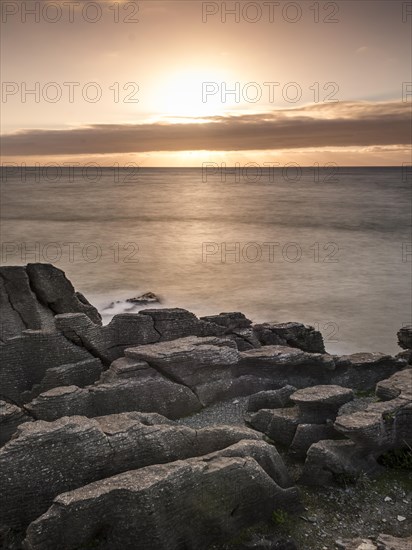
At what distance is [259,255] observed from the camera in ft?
192

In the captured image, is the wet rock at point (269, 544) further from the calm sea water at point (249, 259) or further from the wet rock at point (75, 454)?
the calm sea water at point (249, 259)

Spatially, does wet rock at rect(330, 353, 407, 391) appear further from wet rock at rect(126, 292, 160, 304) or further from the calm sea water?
wet rock at rect(126, 292, 160, 304)

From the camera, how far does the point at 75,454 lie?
13984 mm

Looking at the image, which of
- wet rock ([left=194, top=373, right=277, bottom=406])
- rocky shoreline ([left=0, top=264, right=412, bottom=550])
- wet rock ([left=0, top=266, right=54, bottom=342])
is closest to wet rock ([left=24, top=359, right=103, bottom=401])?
rocky shoreline ([left=0, top=264, right=412, bottom=550])

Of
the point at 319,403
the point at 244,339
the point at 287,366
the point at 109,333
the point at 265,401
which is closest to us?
the point at 319,403

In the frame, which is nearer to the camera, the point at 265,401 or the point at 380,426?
the point at 380,426

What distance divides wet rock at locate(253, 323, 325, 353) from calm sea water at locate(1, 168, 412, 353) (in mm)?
5837

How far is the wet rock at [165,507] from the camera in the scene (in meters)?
12.4

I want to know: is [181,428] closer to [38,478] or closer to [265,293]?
[38,478]

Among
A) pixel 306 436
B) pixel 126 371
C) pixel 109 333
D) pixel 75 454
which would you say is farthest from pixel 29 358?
pixel 306 436

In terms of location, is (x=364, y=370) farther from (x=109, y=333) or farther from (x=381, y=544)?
(x=109, y=333)

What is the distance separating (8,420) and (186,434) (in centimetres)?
536

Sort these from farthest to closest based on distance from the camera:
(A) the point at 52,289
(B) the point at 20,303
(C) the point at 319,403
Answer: (A) the point at 52,289 → (B) the point at 20,303 → (C) the point at 319,403

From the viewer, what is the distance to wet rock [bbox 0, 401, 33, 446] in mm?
16328
